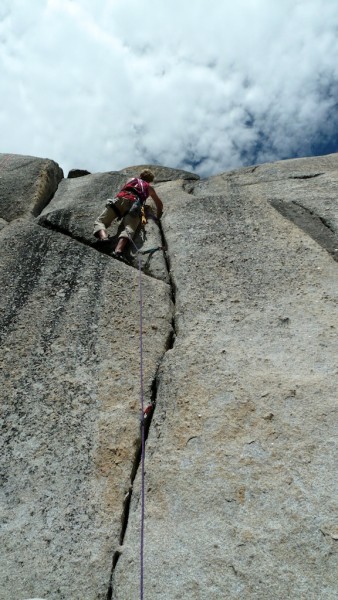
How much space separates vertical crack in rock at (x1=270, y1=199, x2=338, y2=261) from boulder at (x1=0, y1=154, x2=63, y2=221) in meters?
3.86

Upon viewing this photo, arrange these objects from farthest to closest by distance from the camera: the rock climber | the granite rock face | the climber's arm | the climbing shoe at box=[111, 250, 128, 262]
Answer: the climber's arm → the rock climber → the climbing shoe at box=[111, 250, 128, 262] → the granite rock face

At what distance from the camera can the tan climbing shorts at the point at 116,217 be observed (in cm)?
638

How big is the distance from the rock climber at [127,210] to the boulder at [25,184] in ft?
5.44

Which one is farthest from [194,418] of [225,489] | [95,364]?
[95,364]

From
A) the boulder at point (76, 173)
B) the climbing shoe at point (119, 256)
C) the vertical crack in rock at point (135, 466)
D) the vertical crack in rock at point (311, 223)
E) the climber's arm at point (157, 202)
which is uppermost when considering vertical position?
the boulder at point (76, 173)

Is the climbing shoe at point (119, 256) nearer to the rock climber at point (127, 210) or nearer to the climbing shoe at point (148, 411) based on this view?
the rock climber at point (127, 210)

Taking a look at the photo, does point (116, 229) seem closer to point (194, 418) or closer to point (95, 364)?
point (95, 364)

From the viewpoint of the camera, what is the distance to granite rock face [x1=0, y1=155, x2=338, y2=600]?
3.05 metres

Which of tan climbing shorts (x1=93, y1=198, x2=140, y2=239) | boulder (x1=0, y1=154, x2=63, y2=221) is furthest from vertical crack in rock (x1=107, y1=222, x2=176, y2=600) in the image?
boulder (x1=0, y1=154, x2=63, y2=221)

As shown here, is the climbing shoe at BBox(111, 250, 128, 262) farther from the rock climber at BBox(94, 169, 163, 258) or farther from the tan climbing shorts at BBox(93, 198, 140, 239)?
the tan climbing shorts at BBox(93, 198, 140, 239)

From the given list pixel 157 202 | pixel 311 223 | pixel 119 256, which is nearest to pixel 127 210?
pixel 157 202

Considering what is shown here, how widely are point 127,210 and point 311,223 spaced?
2.46 m

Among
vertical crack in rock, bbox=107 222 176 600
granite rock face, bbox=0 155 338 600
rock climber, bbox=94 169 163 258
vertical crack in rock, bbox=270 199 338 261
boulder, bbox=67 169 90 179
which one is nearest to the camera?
granite rock face, bbox=0 155 338 600

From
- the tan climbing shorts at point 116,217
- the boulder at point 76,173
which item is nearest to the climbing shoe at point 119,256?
the tan climbing shorts at point 116,217
